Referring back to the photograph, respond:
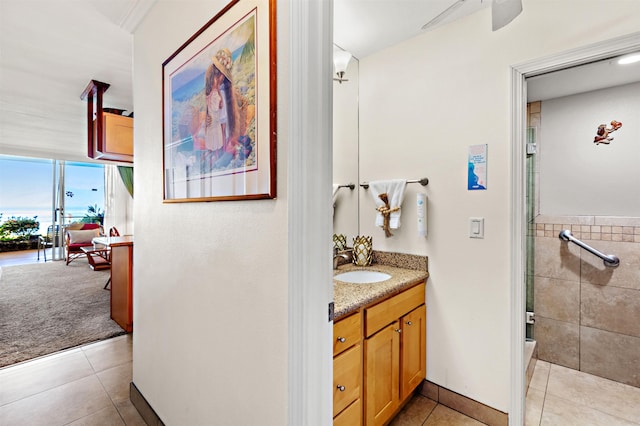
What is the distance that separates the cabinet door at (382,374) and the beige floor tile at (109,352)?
81.9 inches

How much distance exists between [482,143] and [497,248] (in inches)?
23.9

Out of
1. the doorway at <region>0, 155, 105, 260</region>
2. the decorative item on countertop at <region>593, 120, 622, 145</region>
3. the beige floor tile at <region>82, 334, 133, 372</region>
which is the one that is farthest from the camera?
the doorway at <region>0, 155, 105, 260</region>

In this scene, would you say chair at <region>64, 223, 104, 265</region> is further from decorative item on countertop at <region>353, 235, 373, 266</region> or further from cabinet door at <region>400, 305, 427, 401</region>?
cabinet door at <region>400, 305, 427, 401</region>

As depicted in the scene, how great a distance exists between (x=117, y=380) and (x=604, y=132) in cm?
406

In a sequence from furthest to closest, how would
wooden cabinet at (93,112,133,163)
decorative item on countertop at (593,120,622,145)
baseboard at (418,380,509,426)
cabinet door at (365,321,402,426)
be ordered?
wooden cabinet at (93,112,133,163) < decorative item on countertop at (593,120,622,145) < baseboard at (418,380,509,426) < cabinet door at (365,321,402,426)

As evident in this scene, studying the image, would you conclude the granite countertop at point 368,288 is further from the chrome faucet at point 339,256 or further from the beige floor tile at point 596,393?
the beige floor tile at point 596,393

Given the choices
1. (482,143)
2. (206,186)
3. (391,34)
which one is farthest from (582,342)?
(206,186)

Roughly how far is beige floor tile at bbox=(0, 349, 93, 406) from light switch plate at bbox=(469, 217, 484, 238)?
2.89 m

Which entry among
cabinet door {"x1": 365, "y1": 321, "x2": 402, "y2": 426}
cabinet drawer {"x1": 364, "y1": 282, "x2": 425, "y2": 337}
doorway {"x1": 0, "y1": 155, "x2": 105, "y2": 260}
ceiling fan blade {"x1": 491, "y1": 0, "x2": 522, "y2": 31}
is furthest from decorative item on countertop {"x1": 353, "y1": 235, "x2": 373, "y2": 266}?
doorway {"x1": 0, "y1": 155, "x2": 105, "y2": 260}

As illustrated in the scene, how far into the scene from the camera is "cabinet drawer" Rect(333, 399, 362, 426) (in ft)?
4.11

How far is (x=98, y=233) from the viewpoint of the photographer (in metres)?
6.40

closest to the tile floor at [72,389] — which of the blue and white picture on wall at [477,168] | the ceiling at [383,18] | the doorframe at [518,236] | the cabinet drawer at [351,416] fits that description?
the cabinet drawer at [351,416]

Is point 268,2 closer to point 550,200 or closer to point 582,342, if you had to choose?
point 550,200

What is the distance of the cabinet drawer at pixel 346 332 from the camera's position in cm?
124
